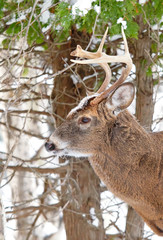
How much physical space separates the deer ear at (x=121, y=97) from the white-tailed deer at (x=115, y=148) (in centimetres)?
7

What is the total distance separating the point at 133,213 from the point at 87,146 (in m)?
2.80

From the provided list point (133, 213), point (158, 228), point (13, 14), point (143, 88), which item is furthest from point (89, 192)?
point (13, 14)

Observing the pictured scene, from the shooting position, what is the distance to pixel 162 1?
17.0ft

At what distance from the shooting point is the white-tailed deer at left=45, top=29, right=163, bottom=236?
14.3 ft

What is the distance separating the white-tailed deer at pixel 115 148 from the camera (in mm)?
4367

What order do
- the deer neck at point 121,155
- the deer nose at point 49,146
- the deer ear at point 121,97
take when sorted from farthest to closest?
the deer neck at point 121,155, the deer nose at point 49,146, the deer ear at point 121,97

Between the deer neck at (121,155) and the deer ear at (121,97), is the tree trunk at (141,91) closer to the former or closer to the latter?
the deer neck at (121,155)

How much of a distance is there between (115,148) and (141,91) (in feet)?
7.91

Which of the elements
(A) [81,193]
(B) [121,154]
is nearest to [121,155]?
(B) [121,154]

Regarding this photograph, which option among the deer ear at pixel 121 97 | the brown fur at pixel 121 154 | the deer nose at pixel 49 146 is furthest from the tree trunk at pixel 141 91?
the deer nose at pixel 49 146

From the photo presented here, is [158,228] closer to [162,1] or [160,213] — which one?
[160,213]

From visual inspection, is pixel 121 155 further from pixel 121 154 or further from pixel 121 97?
pixel 121 97

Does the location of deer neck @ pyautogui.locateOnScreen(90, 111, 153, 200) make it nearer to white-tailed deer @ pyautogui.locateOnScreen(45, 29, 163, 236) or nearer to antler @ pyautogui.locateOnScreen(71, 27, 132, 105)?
white-tailed deer @ pyautogui.locateOnScreen(45, 29, 163, 236)

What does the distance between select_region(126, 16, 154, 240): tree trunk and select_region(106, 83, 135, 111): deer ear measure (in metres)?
2.17
